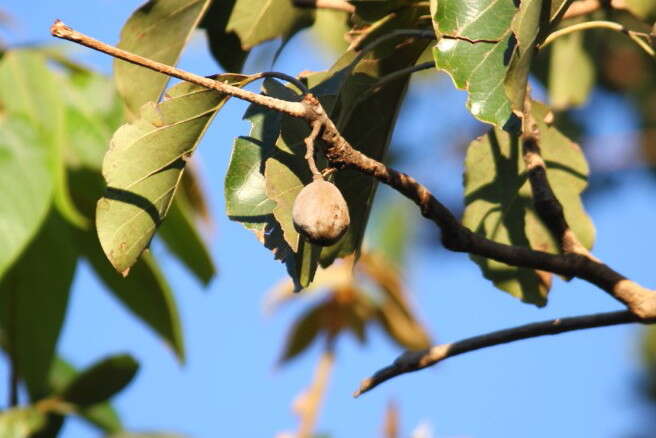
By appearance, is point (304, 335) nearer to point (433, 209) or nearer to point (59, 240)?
point (59, 240)

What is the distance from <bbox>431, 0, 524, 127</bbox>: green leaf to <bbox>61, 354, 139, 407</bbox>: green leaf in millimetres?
957

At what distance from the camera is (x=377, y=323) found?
8.75 feet

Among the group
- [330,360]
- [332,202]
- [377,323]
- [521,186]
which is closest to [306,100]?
[332,202]

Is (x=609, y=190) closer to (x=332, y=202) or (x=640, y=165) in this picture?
(x=640, y=165)

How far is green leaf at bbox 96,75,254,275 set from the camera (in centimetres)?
101

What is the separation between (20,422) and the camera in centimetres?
161

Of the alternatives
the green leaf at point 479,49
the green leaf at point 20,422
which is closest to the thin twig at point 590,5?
the green leaf at point 479,49

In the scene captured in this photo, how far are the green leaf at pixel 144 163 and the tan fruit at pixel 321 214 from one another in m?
0.23

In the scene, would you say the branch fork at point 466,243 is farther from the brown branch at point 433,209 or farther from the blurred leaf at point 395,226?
the blurred leaf at point 395,226

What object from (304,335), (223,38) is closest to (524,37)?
(223,38)

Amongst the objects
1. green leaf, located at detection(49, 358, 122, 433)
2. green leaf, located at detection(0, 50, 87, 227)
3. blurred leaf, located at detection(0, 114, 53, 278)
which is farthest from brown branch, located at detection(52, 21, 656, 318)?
green leaf, located at detection(49, 358, 122, 433)

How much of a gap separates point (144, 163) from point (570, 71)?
4.79 ft

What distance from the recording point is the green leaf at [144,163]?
1.01 m

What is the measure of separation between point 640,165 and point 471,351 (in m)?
5.59
